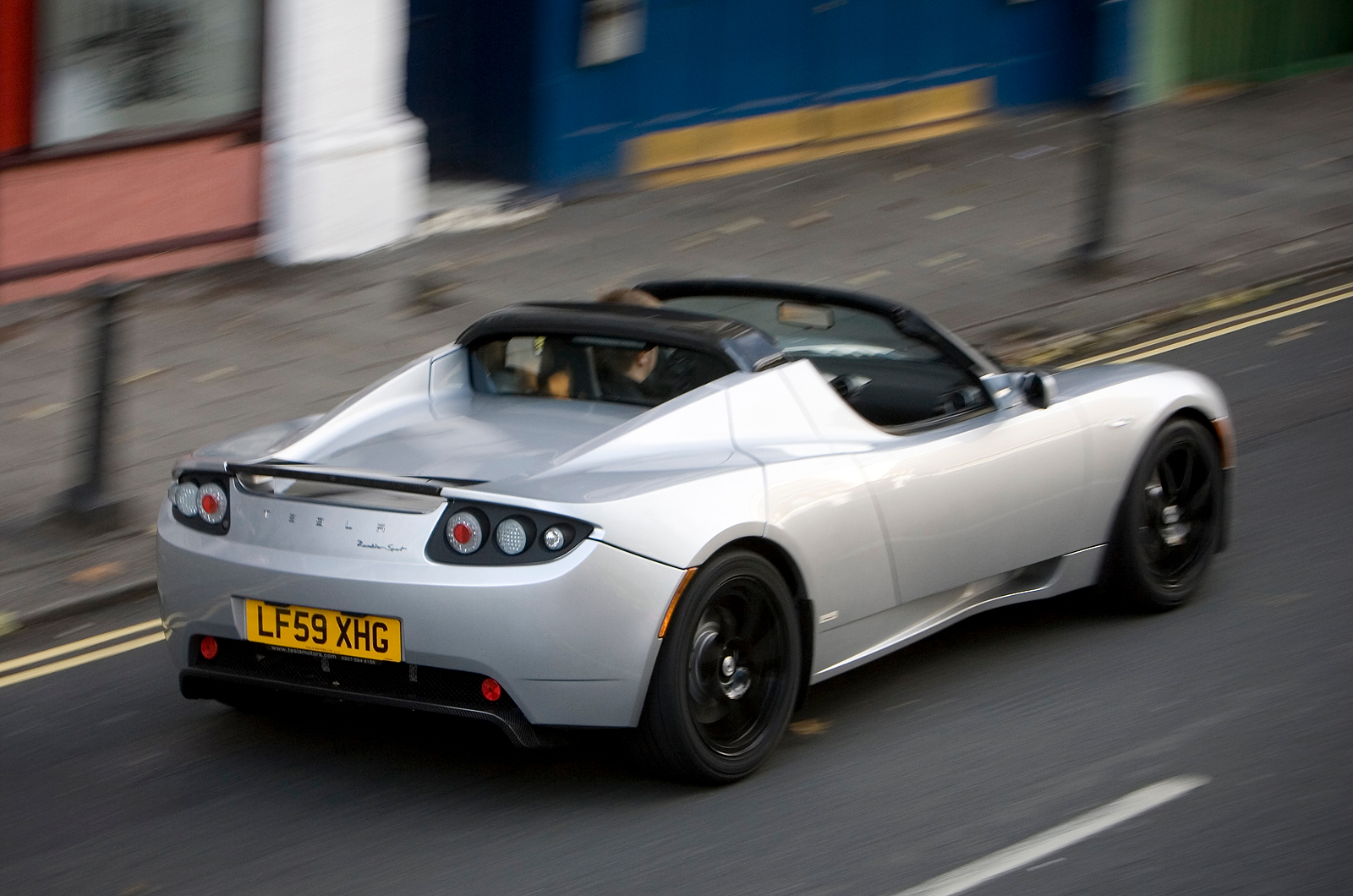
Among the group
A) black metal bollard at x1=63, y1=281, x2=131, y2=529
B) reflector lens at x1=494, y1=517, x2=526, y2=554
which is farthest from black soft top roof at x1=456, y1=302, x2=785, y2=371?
black metal bollard at x1=63, y1=281, x2=131, y2=529

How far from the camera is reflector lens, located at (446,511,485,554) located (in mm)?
4379

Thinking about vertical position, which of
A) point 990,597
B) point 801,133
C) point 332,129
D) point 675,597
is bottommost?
point 990,597

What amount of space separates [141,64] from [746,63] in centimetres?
525

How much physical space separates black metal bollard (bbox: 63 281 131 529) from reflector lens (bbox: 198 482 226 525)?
3039 millimetres

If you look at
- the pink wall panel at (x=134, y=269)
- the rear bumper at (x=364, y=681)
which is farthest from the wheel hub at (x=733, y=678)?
the pink wall panel at (x=134, y=269)

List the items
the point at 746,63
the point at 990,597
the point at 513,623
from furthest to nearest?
the point at 746,63, the point at 990,597, the point at 513,623

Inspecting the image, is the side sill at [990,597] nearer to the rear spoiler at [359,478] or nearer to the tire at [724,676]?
the tire at [724,676]

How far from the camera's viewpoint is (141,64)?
1183 centimetres

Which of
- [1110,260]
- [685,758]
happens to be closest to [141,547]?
[685,758]

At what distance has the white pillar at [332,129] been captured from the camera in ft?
39.7

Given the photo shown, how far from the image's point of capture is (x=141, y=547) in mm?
7441

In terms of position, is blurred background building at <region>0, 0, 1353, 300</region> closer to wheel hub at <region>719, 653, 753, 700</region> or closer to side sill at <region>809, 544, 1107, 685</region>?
side sill at <region>809, 544, 1107, 685</region>

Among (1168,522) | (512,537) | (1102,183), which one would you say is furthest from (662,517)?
(1102,183)

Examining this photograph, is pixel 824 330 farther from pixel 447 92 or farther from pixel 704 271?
pixel 447 92
